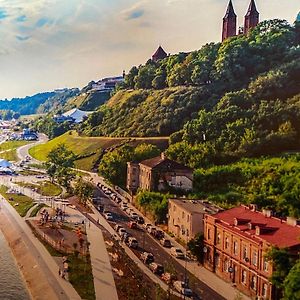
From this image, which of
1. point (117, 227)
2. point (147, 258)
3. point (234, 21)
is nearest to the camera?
point (147, 258)

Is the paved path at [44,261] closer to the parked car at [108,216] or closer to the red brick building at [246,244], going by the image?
the parked car at [108,216]

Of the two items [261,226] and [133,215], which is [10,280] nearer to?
[261,226]

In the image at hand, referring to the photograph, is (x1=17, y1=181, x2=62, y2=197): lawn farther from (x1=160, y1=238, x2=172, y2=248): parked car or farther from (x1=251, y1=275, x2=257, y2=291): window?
(x1=251, y1=275, x2=257, y2=291): window

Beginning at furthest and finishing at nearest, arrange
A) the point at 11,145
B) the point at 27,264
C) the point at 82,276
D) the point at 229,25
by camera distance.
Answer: the point at 11,145, the point at 229,25, the point at 27,264, the point at 82,276

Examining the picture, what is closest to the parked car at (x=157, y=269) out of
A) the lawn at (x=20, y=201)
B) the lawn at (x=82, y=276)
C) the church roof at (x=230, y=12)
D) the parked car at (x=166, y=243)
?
the lawn at (x=82, y=276)

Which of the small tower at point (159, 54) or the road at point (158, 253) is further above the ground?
the small tower at point (159, 54)

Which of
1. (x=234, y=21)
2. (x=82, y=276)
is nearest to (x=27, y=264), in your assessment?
(x=82, y=276)

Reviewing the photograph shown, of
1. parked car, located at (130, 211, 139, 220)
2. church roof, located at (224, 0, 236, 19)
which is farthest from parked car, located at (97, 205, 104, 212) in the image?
church roof, located at (224, 0, 236, 19)

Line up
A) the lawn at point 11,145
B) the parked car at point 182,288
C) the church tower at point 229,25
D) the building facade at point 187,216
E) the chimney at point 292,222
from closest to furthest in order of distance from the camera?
the parked car at point 182,288 → the chimney at point 292,222 → the building facade at point 187,216 → the church tower at point 229,25 → the lawn at point 11,145
